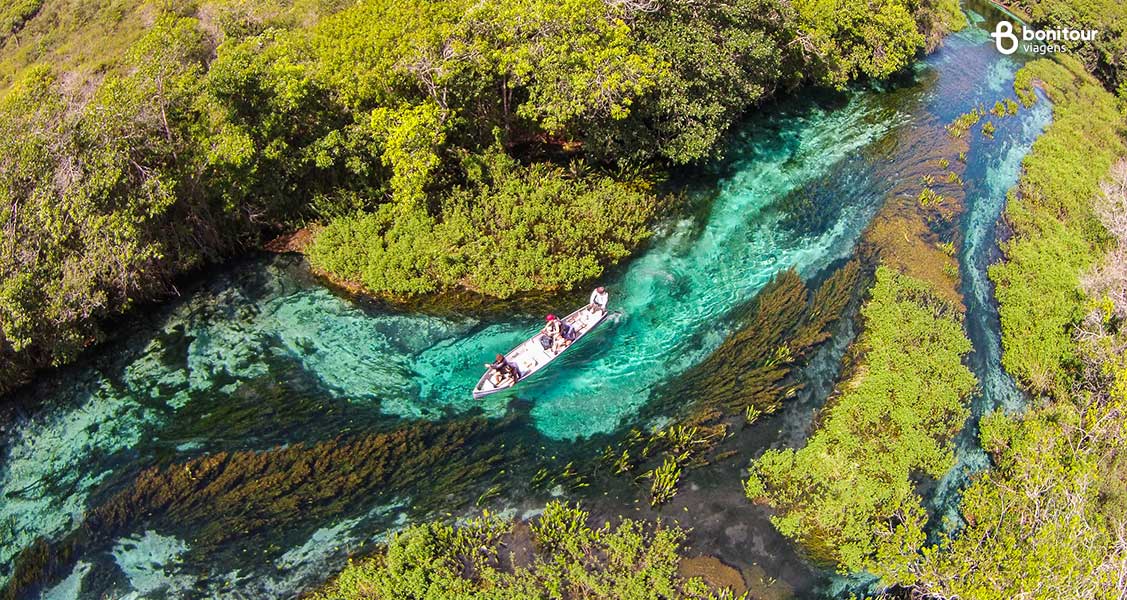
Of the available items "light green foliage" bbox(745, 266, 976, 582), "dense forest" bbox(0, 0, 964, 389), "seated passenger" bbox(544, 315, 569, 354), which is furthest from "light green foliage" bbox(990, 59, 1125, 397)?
"seated passenger" bbox(544, 315, 569, 354)

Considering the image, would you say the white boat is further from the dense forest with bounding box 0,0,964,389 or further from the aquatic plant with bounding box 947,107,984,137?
the aquatic plant with bounding box 947,107,984,137

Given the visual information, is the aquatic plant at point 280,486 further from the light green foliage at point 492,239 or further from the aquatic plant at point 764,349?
the light green foliage at point 492,239

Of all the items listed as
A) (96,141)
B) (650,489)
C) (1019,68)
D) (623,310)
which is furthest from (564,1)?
(1019,68)

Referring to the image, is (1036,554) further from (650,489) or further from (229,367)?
(229,367)

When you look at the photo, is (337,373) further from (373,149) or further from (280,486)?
(373,149)

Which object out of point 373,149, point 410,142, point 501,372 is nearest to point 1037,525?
point 501,372
